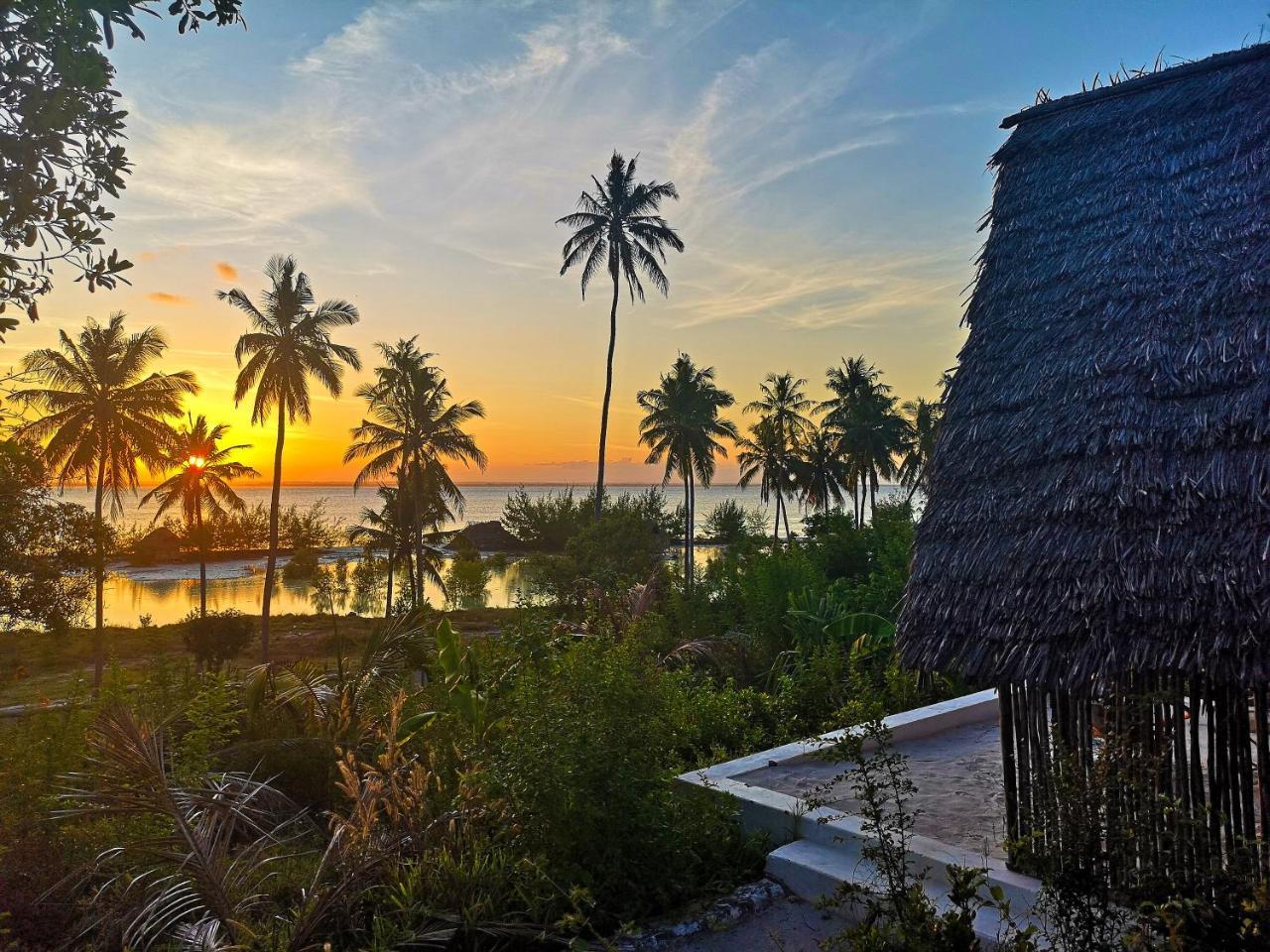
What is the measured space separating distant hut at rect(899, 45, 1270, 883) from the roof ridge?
0.02 metres

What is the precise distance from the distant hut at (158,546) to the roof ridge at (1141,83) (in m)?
61.2

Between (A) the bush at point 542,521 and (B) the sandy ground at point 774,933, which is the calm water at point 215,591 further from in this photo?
(B) the sandy ground at point 774,933

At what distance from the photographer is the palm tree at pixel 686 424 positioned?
3972 cm

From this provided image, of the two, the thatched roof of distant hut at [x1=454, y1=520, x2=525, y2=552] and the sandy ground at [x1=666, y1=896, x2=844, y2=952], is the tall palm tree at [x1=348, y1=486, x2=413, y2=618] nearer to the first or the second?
the thatched roof of distant hut at [x1=454, y1=520, x2=525, y2=552]

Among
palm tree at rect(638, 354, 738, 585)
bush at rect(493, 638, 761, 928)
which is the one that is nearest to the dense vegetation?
bush at rect(493, 638, 761, 928)

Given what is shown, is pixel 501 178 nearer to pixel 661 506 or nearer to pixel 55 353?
pixel 55 353

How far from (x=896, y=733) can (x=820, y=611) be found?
3.91 metres

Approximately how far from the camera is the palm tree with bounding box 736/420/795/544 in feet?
165

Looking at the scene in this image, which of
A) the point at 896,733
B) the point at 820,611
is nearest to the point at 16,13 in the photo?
the point at 896,733

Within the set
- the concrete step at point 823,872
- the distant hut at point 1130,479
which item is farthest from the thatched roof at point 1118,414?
the concrete step at point 823,872

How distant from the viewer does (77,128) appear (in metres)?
2.71

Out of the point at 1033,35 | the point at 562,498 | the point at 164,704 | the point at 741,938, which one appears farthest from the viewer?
the point at 562,498

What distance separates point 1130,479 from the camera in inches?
164

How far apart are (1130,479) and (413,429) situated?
91.7 feet
